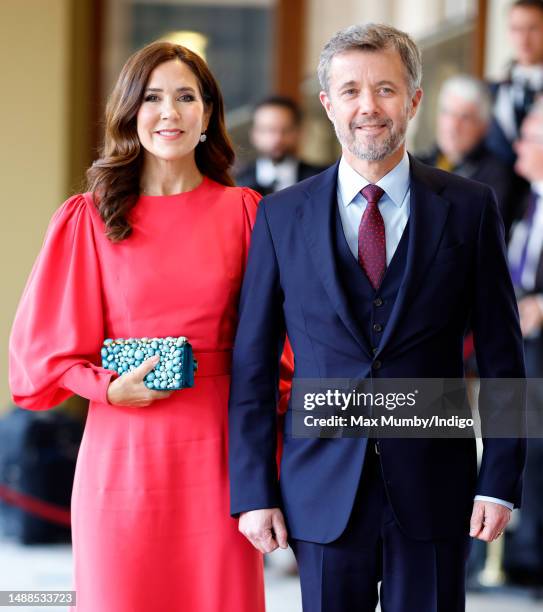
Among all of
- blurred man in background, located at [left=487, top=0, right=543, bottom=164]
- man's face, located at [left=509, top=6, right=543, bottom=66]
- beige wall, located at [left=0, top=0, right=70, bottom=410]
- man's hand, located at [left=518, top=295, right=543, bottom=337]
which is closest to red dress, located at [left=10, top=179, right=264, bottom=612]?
man's hand, located at [left=518, top=295, right=543, bottom=337]

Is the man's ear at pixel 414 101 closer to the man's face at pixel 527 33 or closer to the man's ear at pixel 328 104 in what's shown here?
the man's ear at pixel 328 104

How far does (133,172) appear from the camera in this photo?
271 cm

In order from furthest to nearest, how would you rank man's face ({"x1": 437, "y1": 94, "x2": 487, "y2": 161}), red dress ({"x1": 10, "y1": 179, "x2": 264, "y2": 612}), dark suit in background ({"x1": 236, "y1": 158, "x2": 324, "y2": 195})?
dark suit in background ({"x1": 236, "y1": 158, "x2": 324, "y2": 195}), man's face ({"x1": 437, "y1": 94, "x2": 487, "y2": 161}), red dress ({"x1": 10, "y1": 179, "x2": 264, "y2": 612})

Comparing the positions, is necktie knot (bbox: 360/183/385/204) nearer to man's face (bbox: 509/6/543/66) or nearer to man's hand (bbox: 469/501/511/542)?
man's hand (bbox: 469/501/511/542)

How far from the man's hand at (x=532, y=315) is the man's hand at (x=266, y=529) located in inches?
97.2

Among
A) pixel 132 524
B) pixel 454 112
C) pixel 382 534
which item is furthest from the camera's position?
pixel 454 112

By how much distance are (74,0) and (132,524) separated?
453 cm

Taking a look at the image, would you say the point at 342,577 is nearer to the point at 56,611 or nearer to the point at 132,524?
the point at 132,524

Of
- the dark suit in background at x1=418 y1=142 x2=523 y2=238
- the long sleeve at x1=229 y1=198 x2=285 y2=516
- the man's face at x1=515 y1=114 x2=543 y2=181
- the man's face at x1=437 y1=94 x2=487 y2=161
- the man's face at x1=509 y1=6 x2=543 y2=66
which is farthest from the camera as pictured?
the man's face at x1=509 y1=6 x2=543 y2=66

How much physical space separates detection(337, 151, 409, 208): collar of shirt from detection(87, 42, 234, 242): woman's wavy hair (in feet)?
1.59

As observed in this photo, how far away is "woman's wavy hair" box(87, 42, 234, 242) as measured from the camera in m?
2.63

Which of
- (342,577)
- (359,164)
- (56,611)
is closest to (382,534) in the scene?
(342,577)

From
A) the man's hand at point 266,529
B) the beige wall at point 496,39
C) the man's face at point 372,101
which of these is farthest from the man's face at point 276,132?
the man's hand at point 266,529

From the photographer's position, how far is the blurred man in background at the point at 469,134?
16.6 ft
